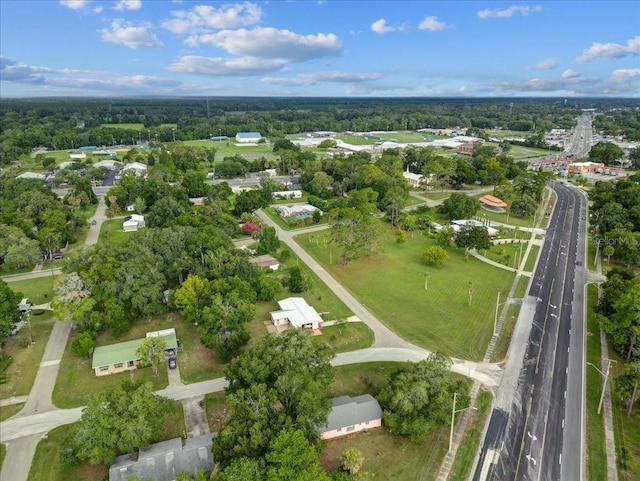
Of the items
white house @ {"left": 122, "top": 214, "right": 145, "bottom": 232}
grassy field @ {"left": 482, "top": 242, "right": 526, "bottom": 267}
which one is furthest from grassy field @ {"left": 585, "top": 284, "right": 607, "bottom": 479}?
white house @ {"left": 122, "top": 214, "right": 145, "bottom": 232}

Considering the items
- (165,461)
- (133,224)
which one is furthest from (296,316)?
(133,224)

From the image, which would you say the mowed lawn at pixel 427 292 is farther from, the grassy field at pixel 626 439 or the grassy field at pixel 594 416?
the grassy field at pixel 626 439

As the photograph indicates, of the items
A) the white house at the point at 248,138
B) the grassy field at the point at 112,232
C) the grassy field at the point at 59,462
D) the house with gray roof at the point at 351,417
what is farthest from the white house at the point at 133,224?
the white house at the point at 248,138

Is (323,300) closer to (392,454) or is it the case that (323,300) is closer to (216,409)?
(216,409)

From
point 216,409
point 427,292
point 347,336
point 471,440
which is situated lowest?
point 216,409

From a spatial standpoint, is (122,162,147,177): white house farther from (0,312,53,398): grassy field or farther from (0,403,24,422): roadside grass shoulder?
(0,403,24,422): roadside grass shoulder

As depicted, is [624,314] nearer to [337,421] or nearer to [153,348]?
[337,421]
